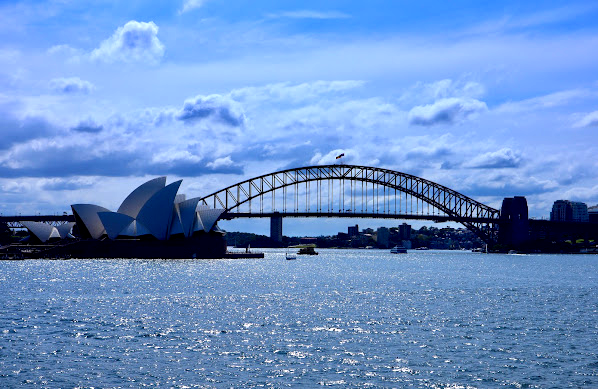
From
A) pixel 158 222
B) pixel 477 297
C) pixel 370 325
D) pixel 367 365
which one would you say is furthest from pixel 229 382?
pixel 158 222

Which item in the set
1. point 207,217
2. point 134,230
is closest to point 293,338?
point 134,230

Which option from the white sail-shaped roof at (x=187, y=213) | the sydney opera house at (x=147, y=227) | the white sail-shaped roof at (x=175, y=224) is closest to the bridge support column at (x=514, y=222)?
the sydney opera house at (x=147, y=227)

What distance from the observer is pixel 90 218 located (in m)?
106

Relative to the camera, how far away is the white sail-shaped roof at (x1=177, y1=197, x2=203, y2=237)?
10350 centimetres

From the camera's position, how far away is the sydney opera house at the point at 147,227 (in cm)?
10144

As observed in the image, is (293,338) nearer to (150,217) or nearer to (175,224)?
(150,217)

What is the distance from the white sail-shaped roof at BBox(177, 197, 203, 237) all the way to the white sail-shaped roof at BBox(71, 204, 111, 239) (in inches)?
430

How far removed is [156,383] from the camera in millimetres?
21344

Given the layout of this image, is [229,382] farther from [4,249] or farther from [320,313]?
[4,249]

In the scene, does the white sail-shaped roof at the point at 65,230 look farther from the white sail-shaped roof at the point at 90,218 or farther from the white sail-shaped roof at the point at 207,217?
the white sail-shaped roof at the point at 207,217

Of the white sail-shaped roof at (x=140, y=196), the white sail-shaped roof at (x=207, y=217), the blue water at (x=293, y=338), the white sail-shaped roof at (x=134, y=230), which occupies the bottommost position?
the blue water at (x=293, y=338)

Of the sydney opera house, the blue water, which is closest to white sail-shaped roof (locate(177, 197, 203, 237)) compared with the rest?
the sydney opera house

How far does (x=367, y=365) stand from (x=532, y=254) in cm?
15904

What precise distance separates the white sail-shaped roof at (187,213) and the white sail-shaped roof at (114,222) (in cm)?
667
